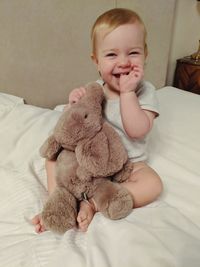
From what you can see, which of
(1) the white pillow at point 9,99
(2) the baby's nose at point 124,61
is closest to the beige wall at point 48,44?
(1) the white pillow at point 9,99

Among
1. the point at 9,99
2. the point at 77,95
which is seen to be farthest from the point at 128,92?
the point at 9,99

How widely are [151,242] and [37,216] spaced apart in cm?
29

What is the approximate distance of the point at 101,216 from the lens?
704mm

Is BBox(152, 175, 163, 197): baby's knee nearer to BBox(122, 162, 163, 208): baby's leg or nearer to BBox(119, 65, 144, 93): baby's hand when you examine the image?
BBox(122, 162, 163, 208): baby's leg

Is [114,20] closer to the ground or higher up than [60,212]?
higher up

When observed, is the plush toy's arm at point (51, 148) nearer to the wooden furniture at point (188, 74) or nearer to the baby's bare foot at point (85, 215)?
the baby's bare foot at point (85, 215)

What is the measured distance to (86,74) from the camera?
4.74ft

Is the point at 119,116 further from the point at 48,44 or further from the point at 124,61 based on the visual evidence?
the point at 48,44

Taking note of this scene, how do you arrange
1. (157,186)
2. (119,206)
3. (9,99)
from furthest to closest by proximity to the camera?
(9,99)
(157,186)
(119,206)

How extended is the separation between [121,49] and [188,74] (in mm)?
1203

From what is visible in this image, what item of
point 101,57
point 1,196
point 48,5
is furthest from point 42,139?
point 48,5

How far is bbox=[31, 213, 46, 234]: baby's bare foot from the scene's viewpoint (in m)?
0.71

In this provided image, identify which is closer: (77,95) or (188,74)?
(77,95)

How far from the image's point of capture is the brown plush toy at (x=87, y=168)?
2.27ft
